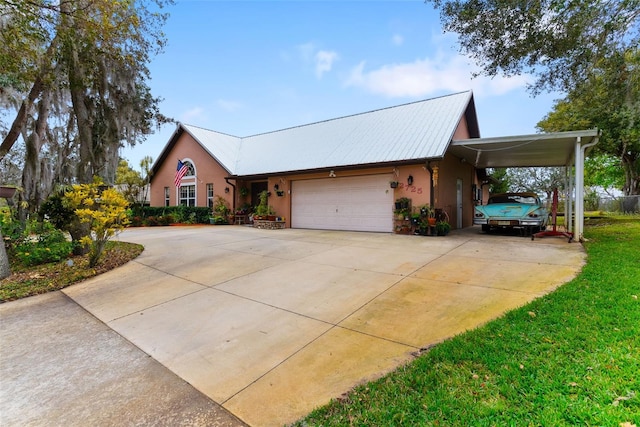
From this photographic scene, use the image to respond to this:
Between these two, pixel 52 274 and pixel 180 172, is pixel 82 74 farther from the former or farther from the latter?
pixel 180 172

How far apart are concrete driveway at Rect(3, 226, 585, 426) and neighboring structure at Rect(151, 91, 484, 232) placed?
4.64 m

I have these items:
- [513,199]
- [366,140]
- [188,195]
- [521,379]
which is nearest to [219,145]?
[188,195]

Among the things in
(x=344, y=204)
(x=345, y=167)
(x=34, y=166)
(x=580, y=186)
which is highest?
(x=345, y=167)

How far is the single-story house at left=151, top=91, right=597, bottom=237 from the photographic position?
10891 mm

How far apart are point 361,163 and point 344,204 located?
209 centimetres

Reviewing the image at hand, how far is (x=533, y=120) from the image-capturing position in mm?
23219

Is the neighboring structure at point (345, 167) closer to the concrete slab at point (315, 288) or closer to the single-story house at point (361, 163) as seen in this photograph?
the single-story house at point (361, 163)

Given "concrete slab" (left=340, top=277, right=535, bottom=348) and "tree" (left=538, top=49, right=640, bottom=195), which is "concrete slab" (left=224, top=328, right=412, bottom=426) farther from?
"tree" (left=538, top=49, right=640, bottom=195)

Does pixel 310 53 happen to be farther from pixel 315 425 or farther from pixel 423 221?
pixel 315 425

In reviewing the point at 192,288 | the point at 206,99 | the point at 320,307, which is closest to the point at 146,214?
the point at 206,99

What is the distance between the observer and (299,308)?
4043 millimetres

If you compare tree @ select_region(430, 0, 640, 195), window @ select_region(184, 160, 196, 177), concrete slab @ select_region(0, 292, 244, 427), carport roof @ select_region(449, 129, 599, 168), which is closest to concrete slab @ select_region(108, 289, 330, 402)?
concrete slab @ select_region(0, 292, 244, 427)

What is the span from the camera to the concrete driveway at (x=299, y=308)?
258 centimetres

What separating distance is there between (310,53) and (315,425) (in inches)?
575
